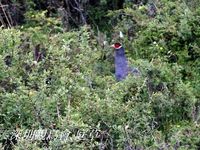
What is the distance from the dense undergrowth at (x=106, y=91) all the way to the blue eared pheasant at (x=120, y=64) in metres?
0.14

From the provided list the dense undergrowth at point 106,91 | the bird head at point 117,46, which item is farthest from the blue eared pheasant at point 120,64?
the dense undergrowth at point 106,91

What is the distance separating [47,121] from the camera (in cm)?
373

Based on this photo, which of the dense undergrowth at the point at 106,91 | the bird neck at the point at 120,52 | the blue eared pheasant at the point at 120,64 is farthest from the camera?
the bird neck at the point at 120,52

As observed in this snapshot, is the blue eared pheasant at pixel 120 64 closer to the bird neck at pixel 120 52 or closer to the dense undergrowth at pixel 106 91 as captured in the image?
the bird neck at pixel 120 52

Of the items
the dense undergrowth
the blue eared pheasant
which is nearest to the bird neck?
the blue eared pheasant

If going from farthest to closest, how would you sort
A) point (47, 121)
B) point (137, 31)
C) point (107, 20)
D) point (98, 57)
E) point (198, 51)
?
point (107, 20), point (137, 31), point (98, 57), point (198, 51), point (47, 121)

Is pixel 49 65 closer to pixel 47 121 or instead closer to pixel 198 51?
pixel 47 121

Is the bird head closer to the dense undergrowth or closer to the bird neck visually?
the bird neck

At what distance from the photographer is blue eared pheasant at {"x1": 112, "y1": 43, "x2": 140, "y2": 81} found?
5039 mm

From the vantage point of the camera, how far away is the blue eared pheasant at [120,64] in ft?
16.5

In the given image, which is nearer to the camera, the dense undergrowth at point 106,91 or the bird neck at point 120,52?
the dense undergrowth at point 106,91

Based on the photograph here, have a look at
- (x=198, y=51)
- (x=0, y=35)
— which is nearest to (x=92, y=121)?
(x=0, y=35)

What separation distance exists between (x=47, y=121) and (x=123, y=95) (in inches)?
28.7

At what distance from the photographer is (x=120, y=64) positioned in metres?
5.19
